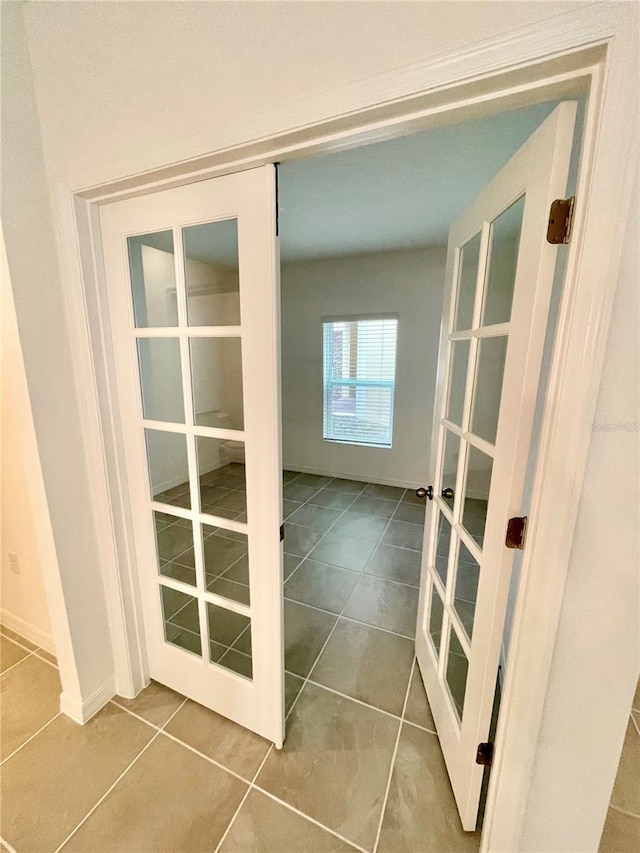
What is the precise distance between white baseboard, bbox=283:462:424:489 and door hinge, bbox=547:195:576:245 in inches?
134

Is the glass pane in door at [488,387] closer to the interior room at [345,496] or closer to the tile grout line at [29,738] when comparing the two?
the interior room at [345,496]

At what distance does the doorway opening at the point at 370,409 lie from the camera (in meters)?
1.46

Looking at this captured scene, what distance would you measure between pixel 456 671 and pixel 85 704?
1.56 metres

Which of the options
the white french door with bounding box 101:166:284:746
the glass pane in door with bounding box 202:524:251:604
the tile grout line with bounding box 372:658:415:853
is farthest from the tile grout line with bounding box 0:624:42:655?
the tile grout line with bounding box 372:658:415:853

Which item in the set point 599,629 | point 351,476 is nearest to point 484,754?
point 599,629

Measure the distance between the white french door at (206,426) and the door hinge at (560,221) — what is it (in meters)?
0.70

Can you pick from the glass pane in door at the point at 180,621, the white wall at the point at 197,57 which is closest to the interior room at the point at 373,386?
the white wall at the point at 197,57

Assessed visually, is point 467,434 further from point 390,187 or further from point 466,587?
point 390,187

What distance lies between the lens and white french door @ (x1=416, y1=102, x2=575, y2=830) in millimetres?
776

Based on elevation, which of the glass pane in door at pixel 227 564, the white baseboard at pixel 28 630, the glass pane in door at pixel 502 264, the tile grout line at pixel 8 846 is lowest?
the tile grout line at pixel 8 846

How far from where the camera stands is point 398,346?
372 cm

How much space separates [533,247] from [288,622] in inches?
83.4

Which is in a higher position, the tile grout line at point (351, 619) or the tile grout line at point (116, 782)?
the tile grout line at point (351, 619)

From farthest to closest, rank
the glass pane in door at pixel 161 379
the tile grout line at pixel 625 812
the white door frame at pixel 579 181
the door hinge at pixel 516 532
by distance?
the glass pane in door at pixel 161 379, the tile grout line at pixel 625 812, the door hinge at pixel 516 532, the white door frame at pixel 579 181
